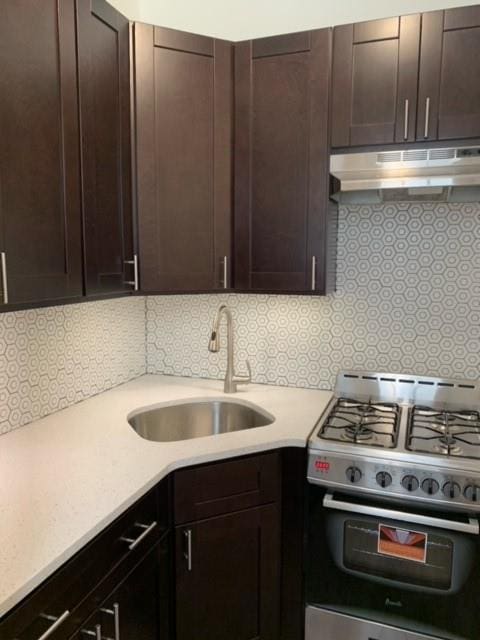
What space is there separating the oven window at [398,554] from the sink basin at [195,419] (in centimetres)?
61

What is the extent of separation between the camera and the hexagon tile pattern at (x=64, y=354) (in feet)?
5.68

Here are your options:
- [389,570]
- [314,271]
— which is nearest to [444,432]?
[389,570]

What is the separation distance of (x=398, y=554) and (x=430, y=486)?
259mm

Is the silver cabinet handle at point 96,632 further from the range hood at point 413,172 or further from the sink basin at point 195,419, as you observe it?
the range hood at point 413,172

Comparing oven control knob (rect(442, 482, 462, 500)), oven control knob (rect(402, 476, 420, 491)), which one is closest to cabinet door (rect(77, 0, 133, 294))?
oven control knob (rect(402, 476, 420, 491))

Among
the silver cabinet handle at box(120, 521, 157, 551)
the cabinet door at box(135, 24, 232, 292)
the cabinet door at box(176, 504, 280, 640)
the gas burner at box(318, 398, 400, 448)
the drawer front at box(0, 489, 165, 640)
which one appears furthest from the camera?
the cabinet door at box(135, 24, 232, 292)

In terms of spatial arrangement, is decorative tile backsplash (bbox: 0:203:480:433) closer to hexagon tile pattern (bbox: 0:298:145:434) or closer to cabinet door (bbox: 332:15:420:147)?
hexagon tile pattern (bbox: 0:298:145:434)

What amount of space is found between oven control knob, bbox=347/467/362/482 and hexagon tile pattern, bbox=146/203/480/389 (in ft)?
2.27

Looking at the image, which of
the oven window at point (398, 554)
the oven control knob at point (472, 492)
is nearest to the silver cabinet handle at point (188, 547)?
the oven window at point (398, 554)

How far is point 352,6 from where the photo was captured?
2.15 m

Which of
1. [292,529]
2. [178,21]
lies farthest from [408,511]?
[178,21]

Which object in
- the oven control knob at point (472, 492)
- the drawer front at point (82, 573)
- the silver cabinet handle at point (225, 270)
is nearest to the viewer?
the drawer front at point (82, 573)

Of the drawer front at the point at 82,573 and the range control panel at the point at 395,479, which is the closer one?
the drawer front at the point at 82,573

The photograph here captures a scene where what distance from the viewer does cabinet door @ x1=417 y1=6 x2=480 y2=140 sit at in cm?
172
